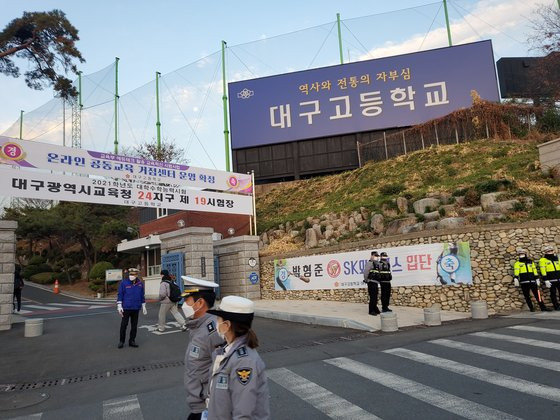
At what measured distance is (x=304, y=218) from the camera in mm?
22312

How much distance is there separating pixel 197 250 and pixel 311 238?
5.35 metres

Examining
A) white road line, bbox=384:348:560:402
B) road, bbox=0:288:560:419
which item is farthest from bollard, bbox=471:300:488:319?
white road line, bbox=384:348:560:402

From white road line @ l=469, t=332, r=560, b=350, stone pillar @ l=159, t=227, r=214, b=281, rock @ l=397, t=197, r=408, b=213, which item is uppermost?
rock @ l=397, t=197, r=408, b=213

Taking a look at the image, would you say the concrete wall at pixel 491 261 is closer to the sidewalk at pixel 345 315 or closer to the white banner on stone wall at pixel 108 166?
the sidewalk at pixel 345 315

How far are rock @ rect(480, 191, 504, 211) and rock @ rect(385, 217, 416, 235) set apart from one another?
260 cm

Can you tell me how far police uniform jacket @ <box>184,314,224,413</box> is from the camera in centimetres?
351

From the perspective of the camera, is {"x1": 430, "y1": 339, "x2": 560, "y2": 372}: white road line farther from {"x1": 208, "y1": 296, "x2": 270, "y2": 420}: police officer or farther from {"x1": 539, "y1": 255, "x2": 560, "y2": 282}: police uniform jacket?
{"x1": 208, "y1": 296, "x2": 270, "y2": 420}: police officer


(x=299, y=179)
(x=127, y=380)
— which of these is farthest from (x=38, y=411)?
(x=299, y=179)

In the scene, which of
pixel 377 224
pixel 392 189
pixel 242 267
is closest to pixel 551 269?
pixel 377 224

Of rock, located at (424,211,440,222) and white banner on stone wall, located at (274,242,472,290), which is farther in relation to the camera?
rock, located at (424,211,440,222)

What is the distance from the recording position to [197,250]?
747 inches

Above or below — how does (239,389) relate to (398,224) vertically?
below

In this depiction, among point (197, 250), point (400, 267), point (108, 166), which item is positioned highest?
point (108, 166)

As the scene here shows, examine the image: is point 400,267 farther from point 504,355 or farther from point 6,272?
point 6,272
